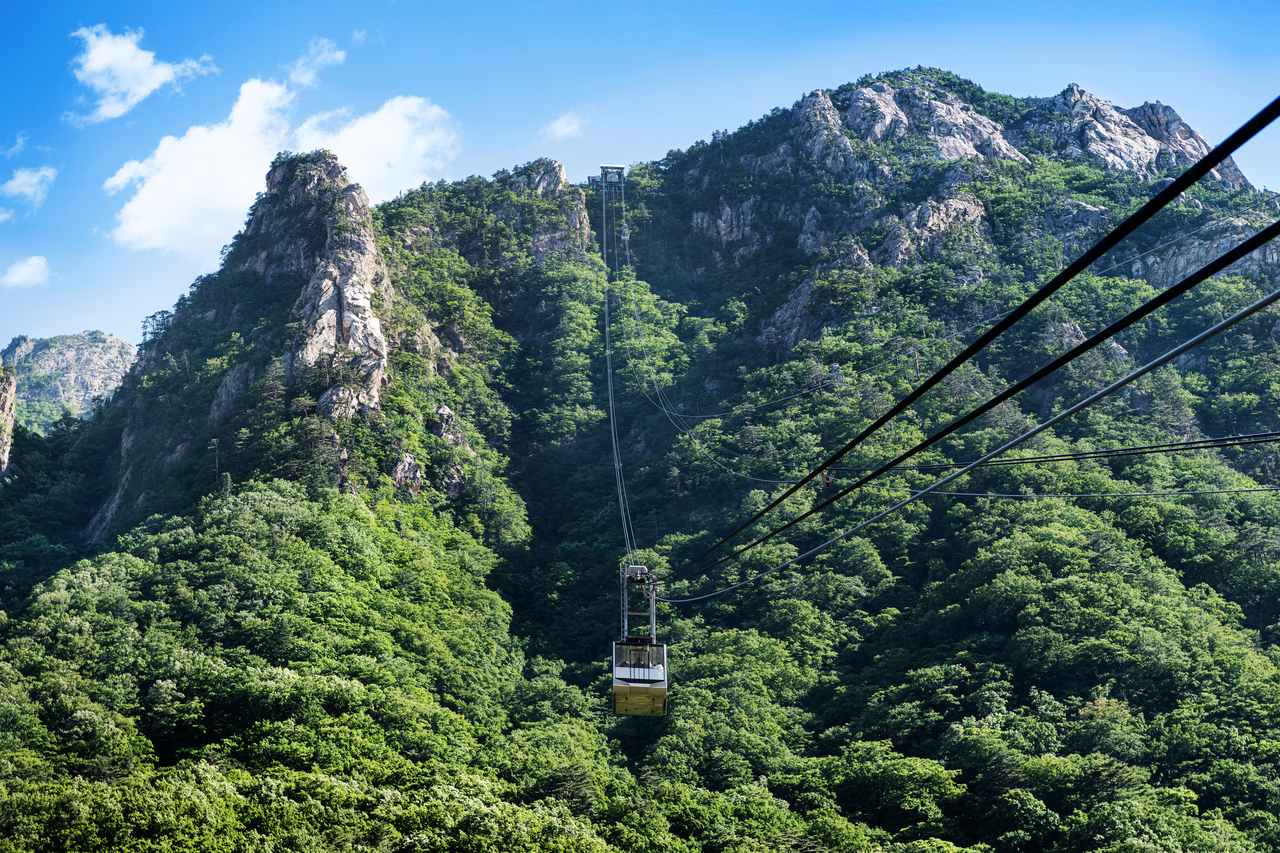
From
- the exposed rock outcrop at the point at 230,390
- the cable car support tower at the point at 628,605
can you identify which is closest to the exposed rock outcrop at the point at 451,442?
the cable car support tower at the point at 628,605

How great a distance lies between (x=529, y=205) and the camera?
113 metres

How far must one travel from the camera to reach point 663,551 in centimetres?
7031

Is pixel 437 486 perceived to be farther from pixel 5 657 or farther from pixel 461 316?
pixel 5 657

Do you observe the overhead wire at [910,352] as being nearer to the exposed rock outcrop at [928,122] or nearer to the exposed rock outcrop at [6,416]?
the exposed rock outcrop at [928,122]

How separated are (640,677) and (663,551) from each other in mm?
47685

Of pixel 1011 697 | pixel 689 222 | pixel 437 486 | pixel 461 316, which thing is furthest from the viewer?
pixel 689 222

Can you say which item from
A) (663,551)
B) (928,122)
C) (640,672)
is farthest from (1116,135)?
(640,672)

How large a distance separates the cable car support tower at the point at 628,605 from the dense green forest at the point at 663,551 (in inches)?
64.3

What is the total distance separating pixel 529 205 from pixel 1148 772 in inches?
3508

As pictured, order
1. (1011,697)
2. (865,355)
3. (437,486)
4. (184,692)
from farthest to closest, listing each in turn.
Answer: (865,355) < (437,486) < (1011,697) < (184,692)

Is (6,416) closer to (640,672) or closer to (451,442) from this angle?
(451,442)

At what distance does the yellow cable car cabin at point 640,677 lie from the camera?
22578 millimetres

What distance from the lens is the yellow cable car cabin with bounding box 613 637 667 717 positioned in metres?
22.6

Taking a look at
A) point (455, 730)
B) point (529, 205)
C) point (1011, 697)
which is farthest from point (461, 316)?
point (1011, 697)
